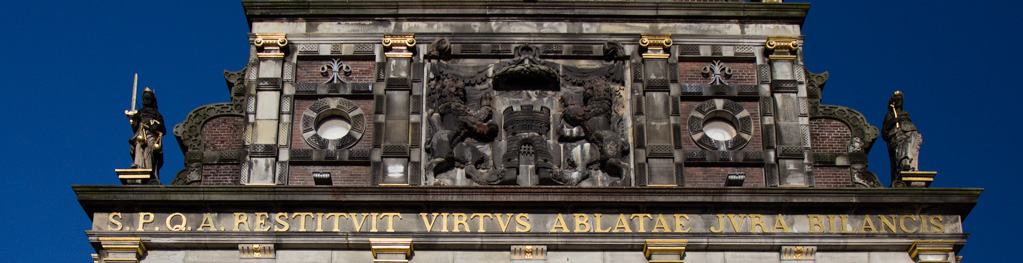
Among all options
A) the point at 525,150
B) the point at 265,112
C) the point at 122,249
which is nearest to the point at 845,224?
the point at 525,150

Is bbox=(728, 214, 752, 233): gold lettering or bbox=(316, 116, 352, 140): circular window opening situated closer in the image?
bbox=(728, 214, 752, 233): gold lettering

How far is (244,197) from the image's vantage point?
26.6m

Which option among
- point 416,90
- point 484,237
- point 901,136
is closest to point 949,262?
point 901,136

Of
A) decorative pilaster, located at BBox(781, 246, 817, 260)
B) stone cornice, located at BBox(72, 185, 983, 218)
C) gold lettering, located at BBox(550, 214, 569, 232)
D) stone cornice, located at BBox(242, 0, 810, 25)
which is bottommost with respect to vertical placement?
decorative pilaster, located at BBox(781, 246, 817, 260)

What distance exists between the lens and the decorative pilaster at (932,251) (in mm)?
26547

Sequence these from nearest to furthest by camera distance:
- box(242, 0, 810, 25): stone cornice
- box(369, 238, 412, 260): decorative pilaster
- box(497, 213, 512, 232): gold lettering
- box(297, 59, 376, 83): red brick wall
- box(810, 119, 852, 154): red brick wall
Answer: box(369, 238, 412, 260): decorative pilaster, box(497, 213, 512, 232): gold lettering, box(810, 119, 852, 154): red brick wall, box(297, 59, 376, 83): red brick wall, box(242, 0, 810, 25): stone cornice

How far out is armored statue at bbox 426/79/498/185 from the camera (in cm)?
2766

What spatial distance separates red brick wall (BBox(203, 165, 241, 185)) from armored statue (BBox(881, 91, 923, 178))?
10.4 meters

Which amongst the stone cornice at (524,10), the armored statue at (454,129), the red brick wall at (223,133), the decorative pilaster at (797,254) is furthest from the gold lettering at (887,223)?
the red brick wall at (223,133)

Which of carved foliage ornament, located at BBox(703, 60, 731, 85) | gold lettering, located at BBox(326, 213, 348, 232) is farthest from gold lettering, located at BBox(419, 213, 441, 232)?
carved foliage ornament, located at BBox(703, 60, 731, 85)

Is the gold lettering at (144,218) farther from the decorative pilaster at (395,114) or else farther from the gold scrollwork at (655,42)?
the gold scrollwork at (655,42)

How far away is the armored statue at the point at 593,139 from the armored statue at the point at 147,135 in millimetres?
6295

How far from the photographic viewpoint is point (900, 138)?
27969 mm

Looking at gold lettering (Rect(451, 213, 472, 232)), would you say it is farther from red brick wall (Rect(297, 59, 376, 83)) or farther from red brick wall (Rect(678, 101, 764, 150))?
red brick wall (Rect(678, 101, 764, 150))
